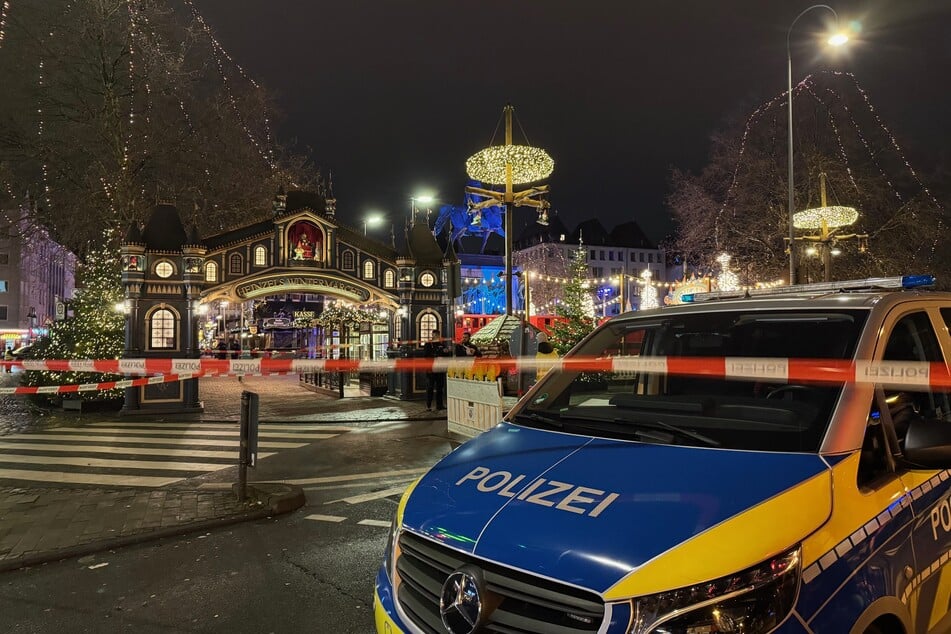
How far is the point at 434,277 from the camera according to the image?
63.2 ft

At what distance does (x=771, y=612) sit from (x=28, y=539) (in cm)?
648

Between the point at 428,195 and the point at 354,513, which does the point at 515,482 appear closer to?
the point at 354,513

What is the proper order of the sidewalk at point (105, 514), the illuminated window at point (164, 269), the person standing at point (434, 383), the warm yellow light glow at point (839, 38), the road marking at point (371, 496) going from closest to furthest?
the sidewalk at point (105, 514)
the road marking at point (371, 496)
the warm yellow light glow at point (839, 38)
the person standing at point (434, 383)
the illuminated window at point (164, 269)

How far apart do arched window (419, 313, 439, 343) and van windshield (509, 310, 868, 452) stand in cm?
1510

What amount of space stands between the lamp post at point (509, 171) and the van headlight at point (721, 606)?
37.8 feet

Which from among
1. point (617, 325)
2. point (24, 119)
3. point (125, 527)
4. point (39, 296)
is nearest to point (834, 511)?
point (617, 325)

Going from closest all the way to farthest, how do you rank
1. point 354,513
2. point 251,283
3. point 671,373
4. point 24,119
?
point 671,373 < point 354,513 < point 251,283 < point 24,119

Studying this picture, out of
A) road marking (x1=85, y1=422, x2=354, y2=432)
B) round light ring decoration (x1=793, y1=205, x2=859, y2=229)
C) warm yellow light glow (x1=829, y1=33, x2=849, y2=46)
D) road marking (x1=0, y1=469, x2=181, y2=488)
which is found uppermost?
warm yellow light glow (x1=829, y1=33, x2=849, y2=46)

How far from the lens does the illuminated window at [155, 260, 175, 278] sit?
1617 centimetres

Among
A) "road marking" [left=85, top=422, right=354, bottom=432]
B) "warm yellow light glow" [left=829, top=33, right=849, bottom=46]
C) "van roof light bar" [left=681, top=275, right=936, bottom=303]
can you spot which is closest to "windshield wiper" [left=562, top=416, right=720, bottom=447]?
"van roof light bar" [left=681, top=275, right=936, bottom=303]

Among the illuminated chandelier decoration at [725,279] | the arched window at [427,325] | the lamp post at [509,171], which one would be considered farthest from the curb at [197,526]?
the illuminated chandelier decoration at [725,279]

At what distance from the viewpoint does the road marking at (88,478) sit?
7996mm

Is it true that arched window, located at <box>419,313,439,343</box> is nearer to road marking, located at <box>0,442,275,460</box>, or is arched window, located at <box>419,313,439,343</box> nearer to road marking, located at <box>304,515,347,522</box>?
road marking, located at <box>0,442,275,460</box>

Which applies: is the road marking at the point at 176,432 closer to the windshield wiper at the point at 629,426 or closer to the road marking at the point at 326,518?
the road marking at the point at 326,518
